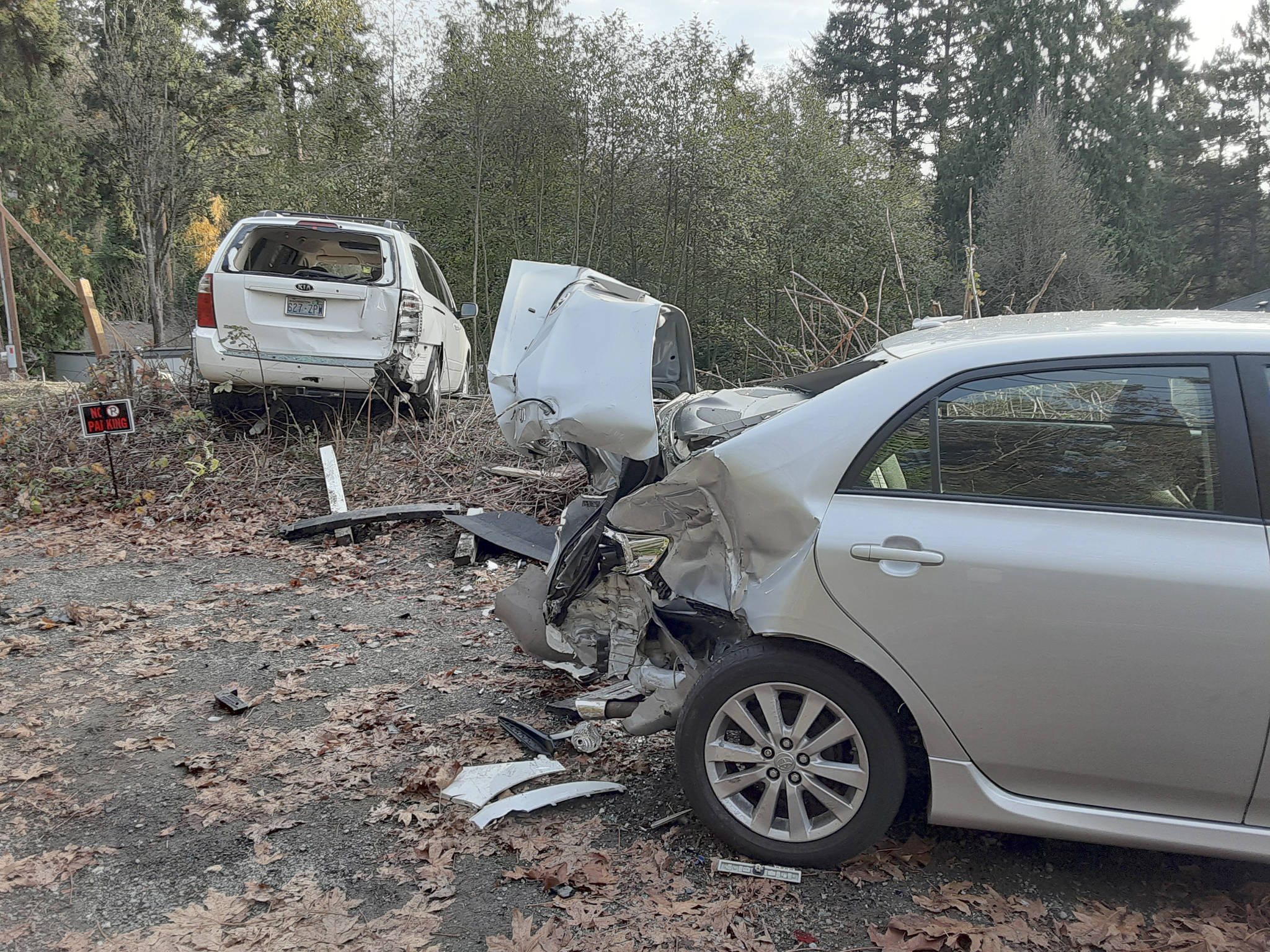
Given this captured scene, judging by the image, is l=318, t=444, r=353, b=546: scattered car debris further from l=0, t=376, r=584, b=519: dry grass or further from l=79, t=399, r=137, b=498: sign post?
l=79, t=399, r=137, b=498: sign post

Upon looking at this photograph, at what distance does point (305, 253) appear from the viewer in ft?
30.1

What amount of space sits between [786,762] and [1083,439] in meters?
1.31

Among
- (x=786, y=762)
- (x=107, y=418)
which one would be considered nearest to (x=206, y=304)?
(x=107, y=418)

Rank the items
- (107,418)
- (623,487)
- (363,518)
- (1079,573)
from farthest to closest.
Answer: (107,418)
(363,518)
(623,487)
(1079,573)

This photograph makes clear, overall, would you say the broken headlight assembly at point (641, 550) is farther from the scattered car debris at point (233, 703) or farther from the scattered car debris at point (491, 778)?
the scattered car debris at point (233, 703)

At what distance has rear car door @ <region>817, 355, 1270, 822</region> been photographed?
244 centimetres

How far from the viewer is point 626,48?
18406 mm

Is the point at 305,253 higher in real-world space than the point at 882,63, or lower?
lower

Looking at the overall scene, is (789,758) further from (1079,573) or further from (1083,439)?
(1083,439)

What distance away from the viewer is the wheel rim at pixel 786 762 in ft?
9.03

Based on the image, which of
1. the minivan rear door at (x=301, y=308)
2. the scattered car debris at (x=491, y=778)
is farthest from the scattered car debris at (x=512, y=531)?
the scattered car debris at (x=491, y=778)

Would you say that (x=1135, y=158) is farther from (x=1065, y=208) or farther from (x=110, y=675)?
(x=110, y=675)

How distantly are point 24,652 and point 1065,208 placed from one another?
31172 mm

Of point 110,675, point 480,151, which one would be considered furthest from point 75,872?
point 480,151
